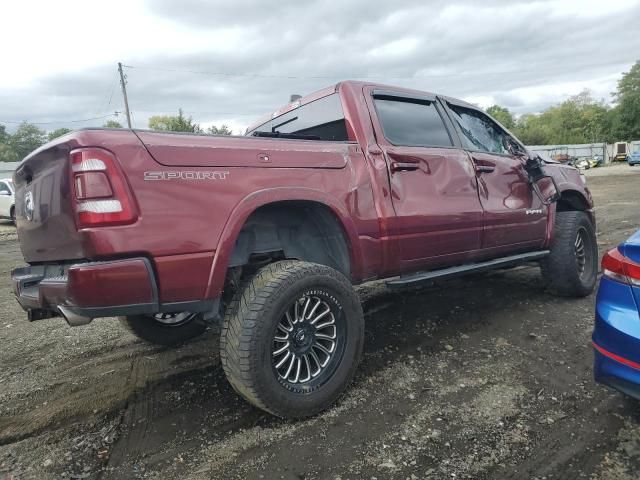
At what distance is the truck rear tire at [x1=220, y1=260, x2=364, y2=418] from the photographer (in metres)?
2.41

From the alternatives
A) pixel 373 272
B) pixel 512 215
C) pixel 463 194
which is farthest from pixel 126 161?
pixel 512 215

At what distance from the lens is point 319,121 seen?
353 centimetres

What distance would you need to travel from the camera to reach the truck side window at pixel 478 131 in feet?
13.2

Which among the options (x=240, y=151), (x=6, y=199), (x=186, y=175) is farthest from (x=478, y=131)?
(x=6, y=199)

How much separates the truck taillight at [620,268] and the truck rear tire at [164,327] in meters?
2.72

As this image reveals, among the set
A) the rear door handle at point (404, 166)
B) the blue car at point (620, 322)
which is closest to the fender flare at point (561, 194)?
the rear door handle at point (404, 166)

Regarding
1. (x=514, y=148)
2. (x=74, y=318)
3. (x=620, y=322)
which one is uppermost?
(x=514, y=148)

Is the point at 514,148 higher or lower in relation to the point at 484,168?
higher

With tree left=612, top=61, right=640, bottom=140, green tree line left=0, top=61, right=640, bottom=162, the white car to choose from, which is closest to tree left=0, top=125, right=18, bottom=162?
green tree line left=0, top=61, right=640, bottom=162

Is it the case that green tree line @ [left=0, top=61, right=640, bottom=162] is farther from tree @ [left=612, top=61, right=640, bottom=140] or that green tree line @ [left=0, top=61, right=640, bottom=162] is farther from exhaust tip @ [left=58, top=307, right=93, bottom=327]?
exhaust tip @ [left=58, top=307, right=93, bottom=327]

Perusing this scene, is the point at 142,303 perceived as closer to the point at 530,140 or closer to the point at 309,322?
the point at 309,322

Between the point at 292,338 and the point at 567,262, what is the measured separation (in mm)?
3219

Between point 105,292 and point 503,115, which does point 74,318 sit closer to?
point 105,292

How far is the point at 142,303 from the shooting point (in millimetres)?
2213
